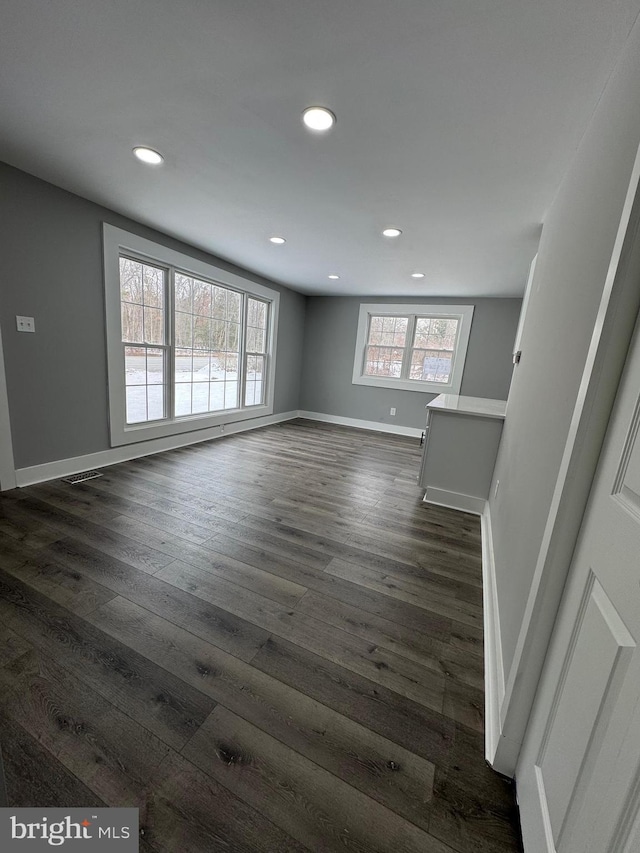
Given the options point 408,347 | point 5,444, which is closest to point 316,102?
point 5,444

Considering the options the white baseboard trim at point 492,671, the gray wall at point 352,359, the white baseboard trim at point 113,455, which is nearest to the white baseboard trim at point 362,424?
the gray wall at point 352,359

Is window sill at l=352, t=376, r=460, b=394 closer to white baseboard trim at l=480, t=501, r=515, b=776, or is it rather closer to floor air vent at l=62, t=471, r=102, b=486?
white baseboard trim at l=480, t=501, r=515, b=776

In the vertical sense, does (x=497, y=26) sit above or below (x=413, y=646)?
above

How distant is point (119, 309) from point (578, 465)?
12.6 feet

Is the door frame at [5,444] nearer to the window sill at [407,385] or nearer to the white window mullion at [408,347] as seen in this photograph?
the window sill at [407,385]

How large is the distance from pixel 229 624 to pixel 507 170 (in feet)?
9.48

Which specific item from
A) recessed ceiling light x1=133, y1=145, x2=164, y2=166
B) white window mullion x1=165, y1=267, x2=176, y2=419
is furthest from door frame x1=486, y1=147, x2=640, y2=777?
white window mullion x1=165, y1=267, x2=176, y2=419

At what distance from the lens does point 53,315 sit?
2.84m

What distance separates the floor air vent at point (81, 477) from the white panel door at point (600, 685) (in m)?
3.48

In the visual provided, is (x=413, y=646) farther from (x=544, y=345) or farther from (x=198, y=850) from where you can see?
(x=544, y=345)

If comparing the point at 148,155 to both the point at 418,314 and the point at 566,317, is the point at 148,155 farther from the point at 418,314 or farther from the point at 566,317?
the point at 418,314

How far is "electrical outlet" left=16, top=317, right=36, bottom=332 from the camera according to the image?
8.63ft

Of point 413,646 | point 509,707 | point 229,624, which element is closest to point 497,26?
point 509,707

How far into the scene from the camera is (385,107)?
158 centimetres
